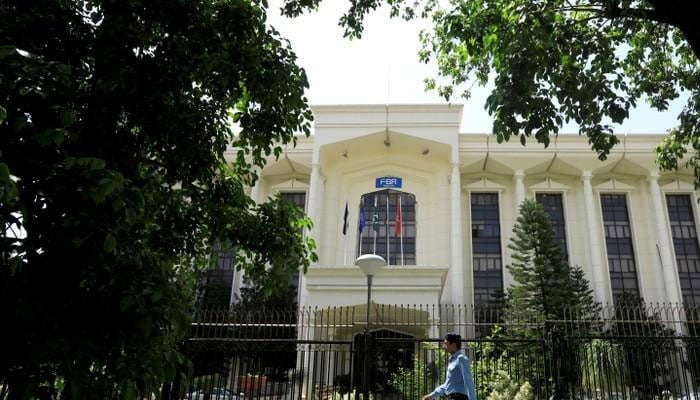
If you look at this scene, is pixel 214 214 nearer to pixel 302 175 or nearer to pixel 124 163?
pixel 124 163

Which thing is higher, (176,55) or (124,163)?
(176,55)

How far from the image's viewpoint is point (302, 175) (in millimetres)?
26500

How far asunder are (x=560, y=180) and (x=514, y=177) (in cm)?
266

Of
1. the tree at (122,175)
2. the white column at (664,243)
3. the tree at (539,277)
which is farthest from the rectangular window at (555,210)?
the tree at (122,175)

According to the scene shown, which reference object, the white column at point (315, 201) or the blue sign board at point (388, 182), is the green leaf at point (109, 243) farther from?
the blue sign board at point (388, 182)

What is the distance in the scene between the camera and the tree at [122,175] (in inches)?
96.4

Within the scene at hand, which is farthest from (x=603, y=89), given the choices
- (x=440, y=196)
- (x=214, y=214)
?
(x=440, y=196)

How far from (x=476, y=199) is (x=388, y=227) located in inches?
197

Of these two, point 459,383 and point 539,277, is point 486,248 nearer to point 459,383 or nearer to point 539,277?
point 539,277

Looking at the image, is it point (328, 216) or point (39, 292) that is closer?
point (39, 292)

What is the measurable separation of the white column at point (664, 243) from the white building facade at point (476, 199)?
0.05 meters

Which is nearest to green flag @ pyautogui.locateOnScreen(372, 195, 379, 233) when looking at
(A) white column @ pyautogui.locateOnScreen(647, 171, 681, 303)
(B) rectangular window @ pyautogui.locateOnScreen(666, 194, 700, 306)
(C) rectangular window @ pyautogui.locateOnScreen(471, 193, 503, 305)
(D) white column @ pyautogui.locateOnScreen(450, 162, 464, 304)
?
(D) white column @ pyautogui.locateOnScreen(450, 162, 464, 304)

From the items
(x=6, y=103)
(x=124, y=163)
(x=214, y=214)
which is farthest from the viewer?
(x=214, y=214)

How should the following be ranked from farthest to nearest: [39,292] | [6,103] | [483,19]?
[483,19]
[39,292]
[6,103]
